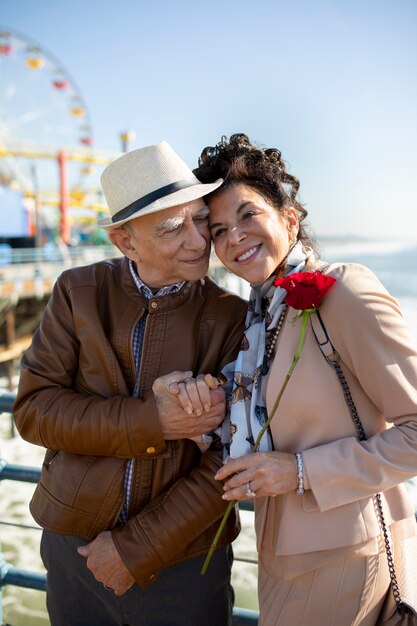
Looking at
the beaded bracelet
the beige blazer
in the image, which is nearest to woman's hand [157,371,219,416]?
the beige blazer

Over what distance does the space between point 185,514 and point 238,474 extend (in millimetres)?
290

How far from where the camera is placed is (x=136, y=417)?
1.71 m

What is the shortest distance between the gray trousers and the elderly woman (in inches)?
9.9

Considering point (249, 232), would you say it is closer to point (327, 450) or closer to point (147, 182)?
point (147, 182)

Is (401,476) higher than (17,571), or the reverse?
(401,476)

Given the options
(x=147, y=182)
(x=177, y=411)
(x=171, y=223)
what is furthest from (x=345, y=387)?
(x=147, y=182)

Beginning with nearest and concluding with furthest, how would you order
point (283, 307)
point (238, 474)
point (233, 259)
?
point (238, 474), point (283, 307), point (233, 259)

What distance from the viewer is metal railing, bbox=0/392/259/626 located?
2062 mm

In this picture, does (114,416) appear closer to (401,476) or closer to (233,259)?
(233,259)

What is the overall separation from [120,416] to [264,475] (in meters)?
0.48

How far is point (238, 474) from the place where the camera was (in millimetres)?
1578

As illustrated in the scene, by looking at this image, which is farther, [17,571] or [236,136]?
[17,571]

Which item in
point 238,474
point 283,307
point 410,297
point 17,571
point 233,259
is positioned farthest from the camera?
point 410,297

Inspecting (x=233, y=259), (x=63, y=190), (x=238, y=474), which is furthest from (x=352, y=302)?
(x=63, y=190)
